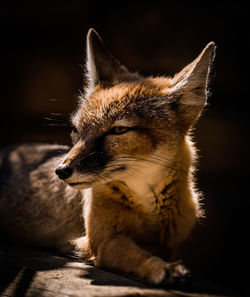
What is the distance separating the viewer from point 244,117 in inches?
299

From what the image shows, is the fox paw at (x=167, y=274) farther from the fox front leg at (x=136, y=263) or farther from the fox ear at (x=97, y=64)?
the fox ear at (x=97, y=64)

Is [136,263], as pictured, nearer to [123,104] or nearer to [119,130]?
[119,130]

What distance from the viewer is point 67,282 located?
2.64m

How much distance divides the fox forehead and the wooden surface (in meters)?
1.23

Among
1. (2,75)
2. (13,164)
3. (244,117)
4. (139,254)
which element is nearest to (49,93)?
(2,75)

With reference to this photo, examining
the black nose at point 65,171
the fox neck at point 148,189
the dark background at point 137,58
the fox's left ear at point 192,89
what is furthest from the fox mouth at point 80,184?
the dark background at point 137,58

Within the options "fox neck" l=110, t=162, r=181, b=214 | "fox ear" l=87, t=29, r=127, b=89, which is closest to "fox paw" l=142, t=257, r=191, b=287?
"fox neck" l=110, t=162, r=181, b=214

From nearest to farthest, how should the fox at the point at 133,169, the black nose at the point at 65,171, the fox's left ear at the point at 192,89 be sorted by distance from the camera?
the black nose at the point at 65,171, the fox at the point at 133,169, the fox's left ear at the point at 192,89

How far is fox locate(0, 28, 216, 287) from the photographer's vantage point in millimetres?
3018

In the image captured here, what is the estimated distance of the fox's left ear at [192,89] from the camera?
3301mm

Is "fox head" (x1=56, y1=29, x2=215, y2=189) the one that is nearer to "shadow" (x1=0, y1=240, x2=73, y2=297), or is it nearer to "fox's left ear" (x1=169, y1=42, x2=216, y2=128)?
"fox's left ear" (x1=169, y1=42, x2=216, y2=128)

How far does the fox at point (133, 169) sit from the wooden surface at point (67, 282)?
0.62ft

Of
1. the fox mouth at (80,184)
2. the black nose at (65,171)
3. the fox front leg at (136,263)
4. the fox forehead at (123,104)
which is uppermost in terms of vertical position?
the fox forehead at (123,104)

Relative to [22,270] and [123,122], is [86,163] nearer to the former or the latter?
[123,122]
